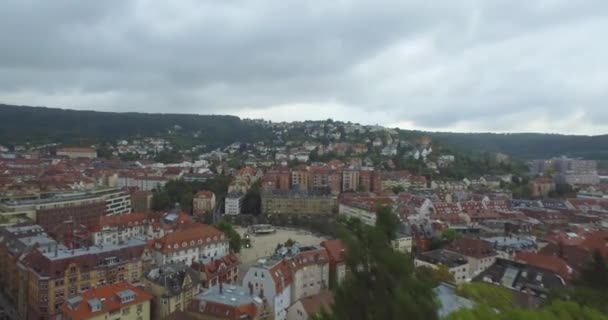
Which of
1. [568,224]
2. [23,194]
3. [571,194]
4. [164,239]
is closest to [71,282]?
[164,239]

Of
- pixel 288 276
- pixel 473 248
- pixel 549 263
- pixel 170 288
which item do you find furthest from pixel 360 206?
pixel 170 288

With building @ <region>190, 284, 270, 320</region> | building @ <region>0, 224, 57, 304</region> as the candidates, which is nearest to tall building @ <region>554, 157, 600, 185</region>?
building @ <region>190, 284, 270, 320</region>

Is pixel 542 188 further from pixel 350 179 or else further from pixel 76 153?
pixel 76 153

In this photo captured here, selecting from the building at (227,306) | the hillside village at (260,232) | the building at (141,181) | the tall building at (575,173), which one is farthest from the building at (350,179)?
the building at (227,306)

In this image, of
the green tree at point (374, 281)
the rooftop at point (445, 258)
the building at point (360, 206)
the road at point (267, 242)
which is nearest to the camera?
the green tree at point (374, 281)

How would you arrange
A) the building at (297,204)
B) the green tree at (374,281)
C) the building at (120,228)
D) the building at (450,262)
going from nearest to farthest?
the green tree at (374,281) → the building at (450,262) → the building at (120,228) → the building at (297,204)

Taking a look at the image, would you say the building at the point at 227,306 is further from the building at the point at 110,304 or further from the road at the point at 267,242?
the road at the point at 267,242
